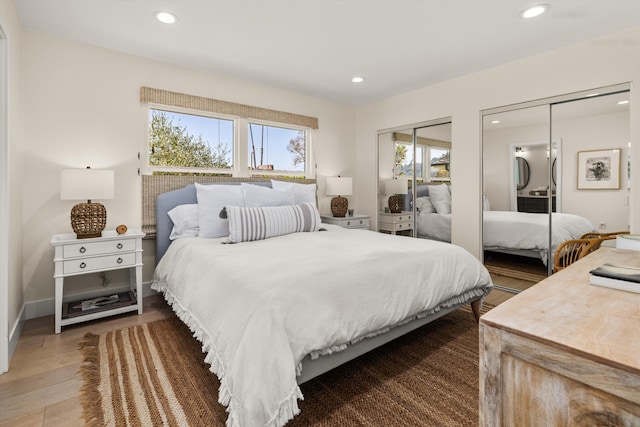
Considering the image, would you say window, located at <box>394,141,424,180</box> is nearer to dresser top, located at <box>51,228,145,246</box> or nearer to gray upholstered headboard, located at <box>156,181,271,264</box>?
gray upholstered headboard, located at <box>156,181,271,264</box>

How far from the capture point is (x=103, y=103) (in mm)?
3051

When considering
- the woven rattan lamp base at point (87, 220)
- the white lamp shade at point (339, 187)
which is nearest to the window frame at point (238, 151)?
the white lamp shade at point (339, 187)

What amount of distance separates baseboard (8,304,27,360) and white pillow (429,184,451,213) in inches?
170

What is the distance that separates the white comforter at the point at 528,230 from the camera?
3154mm

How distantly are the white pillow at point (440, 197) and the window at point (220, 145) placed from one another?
5.81ft

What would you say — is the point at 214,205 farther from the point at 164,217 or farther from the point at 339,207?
the point at 339,207

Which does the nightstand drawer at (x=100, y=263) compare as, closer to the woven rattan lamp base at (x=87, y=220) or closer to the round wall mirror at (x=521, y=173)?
the woven rattan lamp base at (x=87, y=220)

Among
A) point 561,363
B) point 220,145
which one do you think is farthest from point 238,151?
point 561,363

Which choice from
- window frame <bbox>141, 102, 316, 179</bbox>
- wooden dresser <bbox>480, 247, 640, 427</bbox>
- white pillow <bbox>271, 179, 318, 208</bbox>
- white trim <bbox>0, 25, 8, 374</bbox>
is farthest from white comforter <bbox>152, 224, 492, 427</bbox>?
window frame <bbox>141, 102, 316, 179</bbox>

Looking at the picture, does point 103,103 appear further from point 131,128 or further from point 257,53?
point 257,53

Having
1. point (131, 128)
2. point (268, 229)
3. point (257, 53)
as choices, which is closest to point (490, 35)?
point (257, 53)

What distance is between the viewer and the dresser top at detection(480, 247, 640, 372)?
0.72 meters

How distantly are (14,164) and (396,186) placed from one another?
4140 millimetres

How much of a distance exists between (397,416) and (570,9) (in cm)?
312
